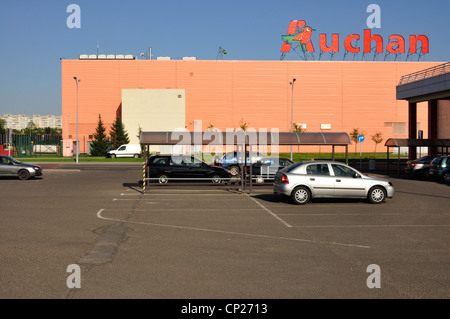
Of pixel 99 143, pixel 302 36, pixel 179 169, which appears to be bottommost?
pixel 179 169

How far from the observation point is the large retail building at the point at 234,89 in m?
77.1

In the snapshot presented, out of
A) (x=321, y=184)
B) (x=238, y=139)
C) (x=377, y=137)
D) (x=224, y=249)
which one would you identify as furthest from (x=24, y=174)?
(x=377, y=137)

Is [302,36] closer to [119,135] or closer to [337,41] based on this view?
[337,41]

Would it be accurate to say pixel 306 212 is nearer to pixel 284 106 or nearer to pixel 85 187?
pixel 85 187

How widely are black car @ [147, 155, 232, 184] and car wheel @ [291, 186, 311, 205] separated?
801 centimetres

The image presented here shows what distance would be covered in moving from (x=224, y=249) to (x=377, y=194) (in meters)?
9.26

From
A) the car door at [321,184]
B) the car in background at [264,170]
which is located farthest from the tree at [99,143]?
the car door at [321,184]

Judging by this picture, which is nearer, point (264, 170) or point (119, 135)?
point (264, 170)

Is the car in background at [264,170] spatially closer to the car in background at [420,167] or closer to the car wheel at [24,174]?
the car in background at [420,167]

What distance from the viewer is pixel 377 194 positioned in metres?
16.8

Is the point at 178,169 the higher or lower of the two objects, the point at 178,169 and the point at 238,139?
the lower

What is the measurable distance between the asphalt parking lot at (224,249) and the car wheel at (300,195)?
0.38m

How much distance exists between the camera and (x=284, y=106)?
7756 cm
